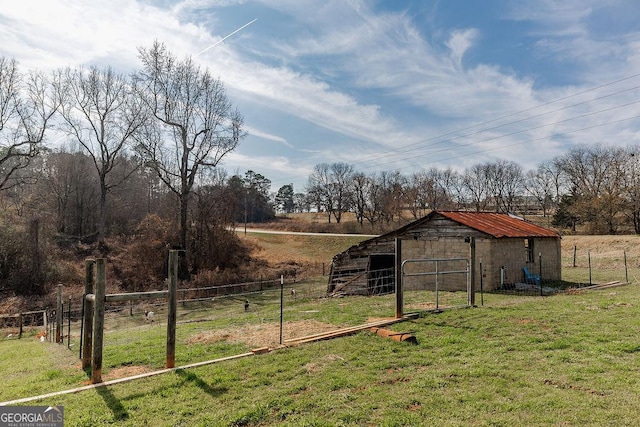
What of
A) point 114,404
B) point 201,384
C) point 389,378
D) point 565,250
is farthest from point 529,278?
point 565,250

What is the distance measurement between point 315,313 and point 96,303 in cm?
711

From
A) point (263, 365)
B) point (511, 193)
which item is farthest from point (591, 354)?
point (511, 193)

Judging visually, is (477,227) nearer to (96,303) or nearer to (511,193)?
(96,303)

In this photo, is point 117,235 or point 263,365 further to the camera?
point 117,235

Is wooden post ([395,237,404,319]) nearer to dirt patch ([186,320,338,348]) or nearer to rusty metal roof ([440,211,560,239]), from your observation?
dirt patch ([186,320,338,348])

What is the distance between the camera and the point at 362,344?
23.8 feet

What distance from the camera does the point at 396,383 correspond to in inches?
210

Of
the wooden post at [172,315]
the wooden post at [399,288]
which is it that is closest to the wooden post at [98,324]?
the wooden post at [172,315]

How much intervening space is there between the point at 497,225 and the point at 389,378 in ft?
53.2

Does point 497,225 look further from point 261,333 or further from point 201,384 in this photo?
point 201,384

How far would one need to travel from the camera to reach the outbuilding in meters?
17.2

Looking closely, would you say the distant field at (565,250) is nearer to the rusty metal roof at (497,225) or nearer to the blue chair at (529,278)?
the rusty metal roof at (497,225)

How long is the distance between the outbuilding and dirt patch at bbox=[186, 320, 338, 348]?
28.2ft

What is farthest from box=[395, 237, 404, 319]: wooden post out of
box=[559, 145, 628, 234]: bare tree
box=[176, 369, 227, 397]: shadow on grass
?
box=[559, 145, 628, 234]: bare tree
